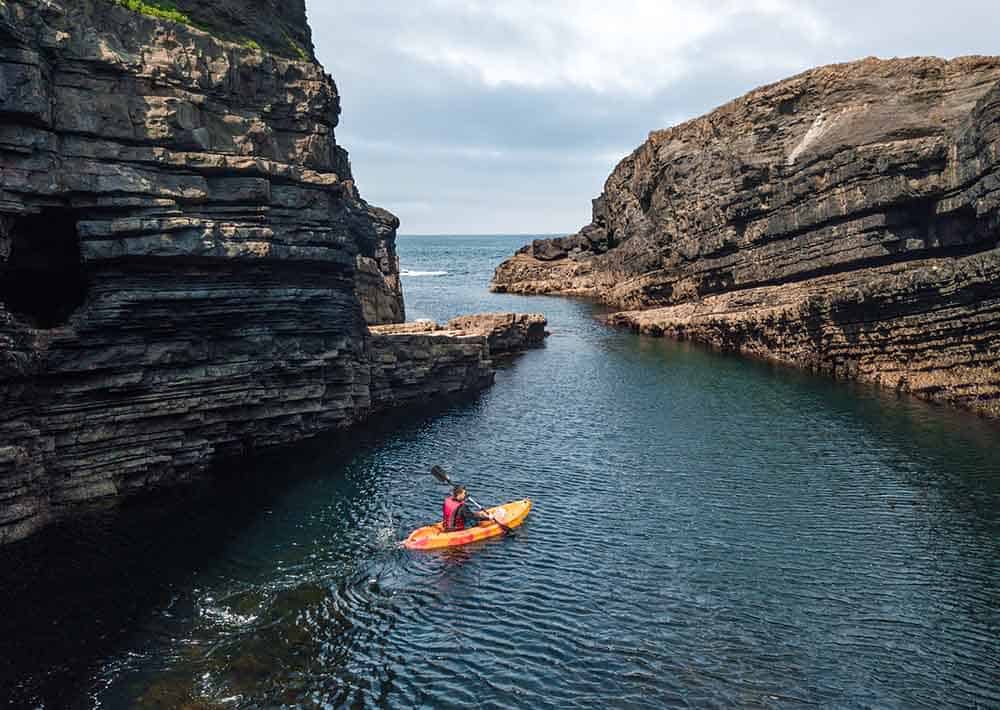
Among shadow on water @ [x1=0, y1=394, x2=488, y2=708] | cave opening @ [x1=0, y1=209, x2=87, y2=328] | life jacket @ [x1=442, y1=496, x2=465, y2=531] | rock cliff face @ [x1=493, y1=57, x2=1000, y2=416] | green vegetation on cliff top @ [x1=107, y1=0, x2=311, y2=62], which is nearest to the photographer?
shadow on water @ [x1=0, y1=394, x2=488, y2=708]

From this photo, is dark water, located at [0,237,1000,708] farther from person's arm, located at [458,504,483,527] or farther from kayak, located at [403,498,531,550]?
person's arm, located at [458,504,483,527]

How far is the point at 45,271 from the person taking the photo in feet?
91.4

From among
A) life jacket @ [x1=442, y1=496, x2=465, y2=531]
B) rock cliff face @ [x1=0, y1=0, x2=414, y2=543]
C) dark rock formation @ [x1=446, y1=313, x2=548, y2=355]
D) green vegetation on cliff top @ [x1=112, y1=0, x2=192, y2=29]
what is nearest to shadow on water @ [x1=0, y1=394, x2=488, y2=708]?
rock cliff face @ [x1=0, y1=0, x2=414, y2=543]

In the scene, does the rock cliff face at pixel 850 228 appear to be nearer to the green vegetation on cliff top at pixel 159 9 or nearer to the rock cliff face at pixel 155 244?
the rock cliff face at pixel 155 244

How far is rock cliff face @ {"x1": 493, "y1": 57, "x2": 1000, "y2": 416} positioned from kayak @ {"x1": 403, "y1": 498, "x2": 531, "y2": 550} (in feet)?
97.6

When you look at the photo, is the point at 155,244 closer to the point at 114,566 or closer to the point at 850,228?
the point at 114,566

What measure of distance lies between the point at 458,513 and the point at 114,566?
11.4m

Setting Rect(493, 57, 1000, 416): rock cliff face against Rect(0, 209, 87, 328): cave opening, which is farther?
Rect(493, 57, 1000, 416): rock cliff face

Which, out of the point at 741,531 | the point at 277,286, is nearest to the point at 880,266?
the point at 741,531

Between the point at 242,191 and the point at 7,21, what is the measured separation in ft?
31.6

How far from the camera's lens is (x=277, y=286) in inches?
1281

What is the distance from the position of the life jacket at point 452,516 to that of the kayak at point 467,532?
21cm

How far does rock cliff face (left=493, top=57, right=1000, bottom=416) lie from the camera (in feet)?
139

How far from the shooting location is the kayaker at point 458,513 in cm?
2577
